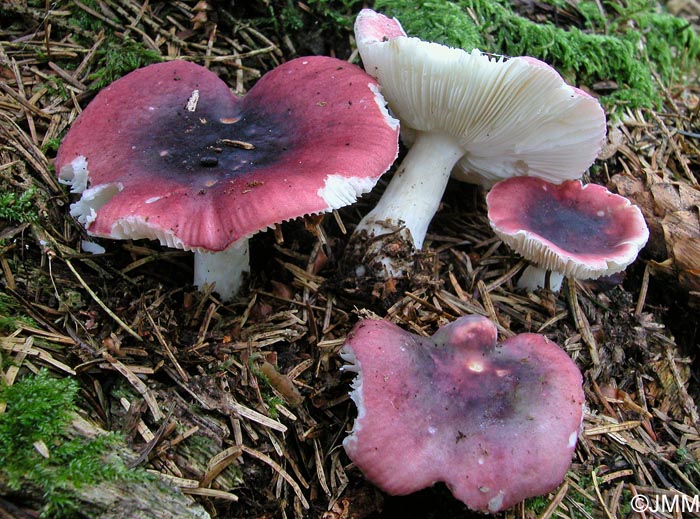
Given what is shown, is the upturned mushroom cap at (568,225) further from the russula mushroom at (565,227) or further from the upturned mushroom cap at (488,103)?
the upturned mushroom cap at (488,103)

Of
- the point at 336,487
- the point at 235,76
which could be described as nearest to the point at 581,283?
the point at 336,487

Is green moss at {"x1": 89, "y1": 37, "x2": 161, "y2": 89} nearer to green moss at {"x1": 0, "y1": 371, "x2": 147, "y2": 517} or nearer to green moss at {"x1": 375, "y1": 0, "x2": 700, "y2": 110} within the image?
green moss at {"x1": 375, "y1": 0, "x2": 700, "y2": 110}

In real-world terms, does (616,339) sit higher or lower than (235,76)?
lower

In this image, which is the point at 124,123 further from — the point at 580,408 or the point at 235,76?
the point at 580,408

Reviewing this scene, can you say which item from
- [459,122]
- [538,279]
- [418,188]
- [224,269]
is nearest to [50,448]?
[224,269]

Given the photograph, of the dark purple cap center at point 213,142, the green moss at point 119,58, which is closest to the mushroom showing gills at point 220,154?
the dark purple cap center at point 213,142

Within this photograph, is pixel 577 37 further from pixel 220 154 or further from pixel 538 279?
pixel 220 154

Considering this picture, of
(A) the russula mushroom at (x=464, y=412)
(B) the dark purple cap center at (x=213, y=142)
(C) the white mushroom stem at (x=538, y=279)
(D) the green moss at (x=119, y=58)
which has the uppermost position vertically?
(D) the green moss at (x=119, y=58)
